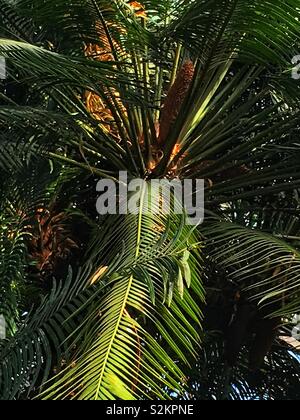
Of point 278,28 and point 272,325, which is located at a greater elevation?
point 278,28

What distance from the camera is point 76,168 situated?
15.9 ft

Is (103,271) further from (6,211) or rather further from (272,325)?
(272,325)

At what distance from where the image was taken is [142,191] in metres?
4.21

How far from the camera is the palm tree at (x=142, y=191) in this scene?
3336 millimetres

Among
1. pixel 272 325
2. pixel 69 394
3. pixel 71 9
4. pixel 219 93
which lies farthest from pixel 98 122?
pixel 69 394

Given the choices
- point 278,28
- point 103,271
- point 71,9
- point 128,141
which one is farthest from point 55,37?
point 103,271

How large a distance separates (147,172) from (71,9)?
90 centimetres

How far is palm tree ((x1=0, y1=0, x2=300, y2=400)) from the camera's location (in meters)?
3.34

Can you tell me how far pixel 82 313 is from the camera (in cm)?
370

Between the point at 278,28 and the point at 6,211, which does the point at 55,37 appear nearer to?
the point at 6,211
